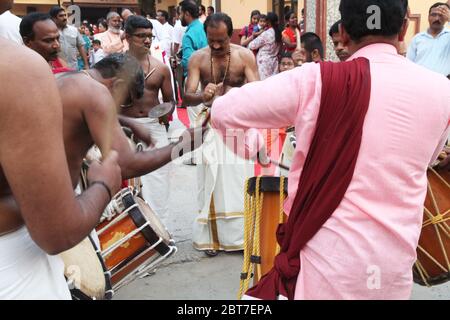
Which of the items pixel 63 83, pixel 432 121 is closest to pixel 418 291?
pixel 432 121

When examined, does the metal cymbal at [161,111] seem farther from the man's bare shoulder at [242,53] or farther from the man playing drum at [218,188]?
the man's bare shoulder at [242,53]

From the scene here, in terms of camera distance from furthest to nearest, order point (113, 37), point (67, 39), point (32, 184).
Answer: point (113, 37) → point (67, 39) → point (32, 184)

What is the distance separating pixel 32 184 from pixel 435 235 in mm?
1718

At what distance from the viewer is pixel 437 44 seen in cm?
623

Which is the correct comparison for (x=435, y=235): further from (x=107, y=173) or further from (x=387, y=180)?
(x=107, y=173)

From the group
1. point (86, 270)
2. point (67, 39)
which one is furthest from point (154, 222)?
point (67, 39)

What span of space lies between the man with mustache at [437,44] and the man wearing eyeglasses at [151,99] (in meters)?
3.46

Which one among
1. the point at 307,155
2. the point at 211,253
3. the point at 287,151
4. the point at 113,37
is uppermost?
the point at 307,155

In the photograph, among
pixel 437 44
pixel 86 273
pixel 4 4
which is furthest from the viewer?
pixel 437 44

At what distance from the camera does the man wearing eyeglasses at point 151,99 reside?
4.30 meters

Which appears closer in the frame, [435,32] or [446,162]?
[446,162]

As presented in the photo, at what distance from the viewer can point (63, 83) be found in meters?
1.93

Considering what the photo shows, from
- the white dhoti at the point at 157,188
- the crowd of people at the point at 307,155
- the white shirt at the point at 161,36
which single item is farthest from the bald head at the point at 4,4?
the white shirt at the point at 161,36

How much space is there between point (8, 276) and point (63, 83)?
0.84 m
